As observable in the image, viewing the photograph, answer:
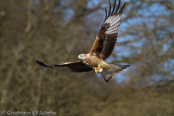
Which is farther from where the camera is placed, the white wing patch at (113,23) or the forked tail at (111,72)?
the white wing patch at (113,23)

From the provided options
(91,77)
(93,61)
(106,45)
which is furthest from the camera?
(91,77)

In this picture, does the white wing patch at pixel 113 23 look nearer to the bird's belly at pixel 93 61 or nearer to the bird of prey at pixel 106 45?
the bird of prey at pixel 106 45

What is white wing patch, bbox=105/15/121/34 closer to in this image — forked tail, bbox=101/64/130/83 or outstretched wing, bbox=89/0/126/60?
outstretched wing, bbox=89/0/126/60

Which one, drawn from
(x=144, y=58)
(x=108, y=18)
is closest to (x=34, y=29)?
(x=144, y=58)

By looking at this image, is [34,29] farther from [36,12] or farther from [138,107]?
[138,107]

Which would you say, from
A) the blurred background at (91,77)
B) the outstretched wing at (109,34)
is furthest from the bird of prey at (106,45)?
the blurred background at (91,77)

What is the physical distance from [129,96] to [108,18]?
762 cm

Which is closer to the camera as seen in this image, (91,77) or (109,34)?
(109,34)

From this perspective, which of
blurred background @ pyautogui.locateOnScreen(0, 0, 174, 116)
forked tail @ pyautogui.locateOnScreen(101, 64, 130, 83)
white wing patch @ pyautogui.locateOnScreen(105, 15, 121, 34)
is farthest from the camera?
blurred background @ pyautogui.locateOnScreen(0, 0, 174, 116)

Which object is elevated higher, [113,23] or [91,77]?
[91,77]

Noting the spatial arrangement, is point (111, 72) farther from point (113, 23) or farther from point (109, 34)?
point (113, 23)

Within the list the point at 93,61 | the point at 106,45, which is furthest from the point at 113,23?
the point at 93,61

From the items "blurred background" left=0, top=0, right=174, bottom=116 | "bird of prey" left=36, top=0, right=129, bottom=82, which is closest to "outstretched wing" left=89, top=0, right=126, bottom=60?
"bird of prey" left=36, top=0, right=129, bottom=82

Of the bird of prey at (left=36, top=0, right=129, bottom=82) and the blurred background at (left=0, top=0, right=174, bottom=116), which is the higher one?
the blurred background at (left=0, top=0, right=174, bottom=116)
